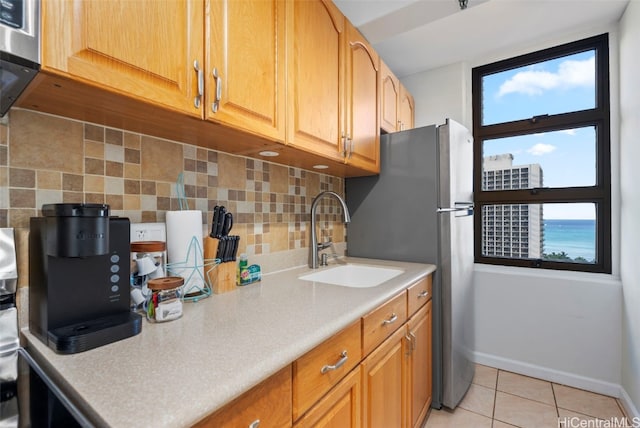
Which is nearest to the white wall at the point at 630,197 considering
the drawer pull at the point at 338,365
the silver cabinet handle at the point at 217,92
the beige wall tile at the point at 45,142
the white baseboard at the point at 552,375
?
the white baseboard at the point at 552,375

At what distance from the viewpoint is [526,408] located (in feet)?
6.09

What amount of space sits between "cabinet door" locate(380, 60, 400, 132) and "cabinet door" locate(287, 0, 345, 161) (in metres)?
0.56

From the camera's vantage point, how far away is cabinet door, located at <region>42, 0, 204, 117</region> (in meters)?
0.61

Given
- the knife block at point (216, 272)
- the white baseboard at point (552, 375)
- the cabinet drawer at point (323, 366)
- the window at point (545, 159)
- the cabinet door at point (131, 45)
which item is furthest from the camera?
the window at point (545, 159)

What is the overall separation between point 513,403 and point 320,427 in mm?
1747

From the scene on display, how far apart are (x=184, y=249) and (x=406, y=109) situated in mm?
2130

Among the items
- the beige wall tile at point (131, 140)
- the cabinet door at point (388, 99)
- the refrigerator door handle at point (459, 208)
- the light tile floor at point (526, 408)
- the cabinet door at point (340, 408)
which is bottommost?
the light tile floor at point (526, 408)

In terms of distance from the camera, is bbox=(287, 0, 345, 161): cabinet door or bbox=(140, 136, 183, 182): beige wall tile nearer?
bbox=(140, 136, 183, 182): beige wall tile

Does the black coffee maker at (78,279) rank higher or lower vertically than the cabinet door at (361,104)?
lower

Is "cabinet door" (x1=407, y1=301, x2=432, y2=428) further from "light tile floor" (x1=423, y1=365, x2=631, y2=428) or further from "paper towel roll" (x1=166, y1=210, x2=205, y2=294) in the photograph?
"paper towel roll" (x1=166, y1=210, x2=205, y2=294)

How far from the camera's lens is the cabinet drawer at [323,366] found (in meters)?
0.75

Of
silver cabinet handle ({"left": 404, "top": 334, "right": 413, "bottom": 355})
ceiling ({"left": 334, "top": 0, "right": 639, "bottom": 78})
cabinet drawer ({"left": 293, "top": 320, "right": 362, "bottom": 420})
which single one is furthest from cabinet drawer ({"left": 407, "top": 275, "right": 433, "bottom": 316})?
ceiling ({"left": 334, "top": 0, "right": 639, "bottom": 78})

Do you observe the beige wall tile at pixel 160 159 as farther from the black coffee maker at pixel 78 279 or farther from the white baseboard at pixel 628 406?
the white baseboard at pixel 628 406

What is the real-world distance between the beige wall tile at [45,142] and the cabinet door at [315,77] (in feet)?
2.22
